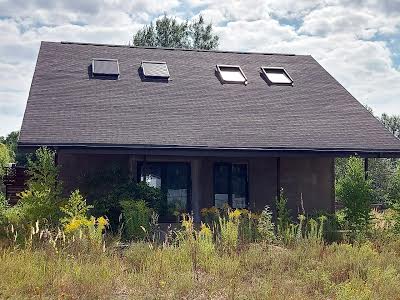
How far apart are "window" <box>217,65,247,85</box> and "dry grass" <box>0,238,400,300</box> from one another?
9092 mm

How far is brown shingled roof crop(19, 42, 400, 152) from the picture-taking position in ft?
44.5

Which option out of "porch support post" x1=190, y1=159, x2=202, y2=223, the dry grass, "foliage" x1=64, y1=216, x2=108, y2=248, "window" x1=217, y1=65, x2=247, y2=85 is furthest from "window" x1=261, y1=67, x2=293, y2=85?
"foliage" x1=64, y1=216, x2=108, y2=248

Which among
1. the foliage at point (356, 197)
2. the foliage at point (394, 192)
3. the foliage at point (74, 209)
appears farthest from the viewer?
the foliage at point (394, 192)

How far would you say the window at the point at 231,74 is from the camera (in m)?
17.7

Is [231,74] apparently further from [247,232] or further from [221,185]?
[247,232]

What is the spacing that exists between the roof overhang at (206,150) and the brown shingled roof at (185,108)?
10 centimetres

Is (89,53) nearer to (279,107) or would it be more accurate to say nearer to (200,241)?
(279,107)

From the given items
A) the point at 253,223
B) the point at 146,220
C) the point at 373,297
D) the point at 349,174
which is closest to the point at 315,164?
the point at 349,174

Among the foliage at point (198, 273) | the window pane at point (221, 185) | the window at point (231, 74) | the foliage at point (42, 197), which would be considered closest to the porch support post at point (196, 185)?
the window pane at point (221, 185)

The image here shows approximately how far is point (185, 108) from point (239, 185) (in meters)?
3.03

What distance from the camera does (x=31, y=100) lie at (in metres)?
14.4

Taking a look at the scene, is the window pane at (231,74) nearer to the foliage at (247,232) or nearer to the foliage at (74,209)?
the foliage at (247,232)

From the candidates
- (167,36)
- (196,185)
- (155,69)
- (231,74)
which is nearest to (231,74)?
(231,74)

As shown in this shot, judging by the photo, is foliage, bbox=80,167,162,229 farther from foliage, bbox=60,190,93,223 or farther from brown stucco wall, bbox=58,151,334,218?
foliage, bbox=60,190,93,223
